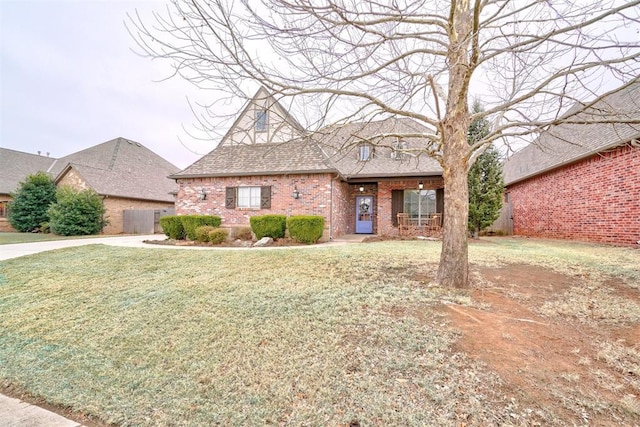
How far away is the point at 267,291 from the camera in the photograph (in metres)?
4.37

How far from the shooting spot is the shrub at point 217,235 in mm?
10391

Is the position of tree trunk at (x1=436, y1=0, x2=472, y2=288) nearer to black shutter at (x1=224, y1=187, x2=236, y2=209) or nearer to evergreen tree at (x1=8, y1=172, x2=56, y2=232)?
A: black shutter at (x1=224, y1=187, x2=236, y2=209)

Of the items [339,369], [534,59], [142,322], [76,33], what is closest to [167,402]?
[339,369]

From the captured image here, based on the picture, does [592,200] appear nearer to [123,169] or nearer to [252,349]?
[252,349]

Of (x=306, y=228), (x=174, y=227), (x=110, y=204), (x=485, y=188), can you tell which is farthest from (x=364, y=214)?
(x=110, y=204)

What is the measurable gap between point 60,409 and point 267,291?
2.44 metres

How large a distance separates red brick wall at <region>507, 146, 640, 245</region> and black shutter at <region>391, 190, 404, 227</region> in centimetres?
586

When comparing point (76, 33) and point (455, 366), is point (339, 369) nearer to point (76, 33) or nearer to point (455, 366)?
point (455, 366)

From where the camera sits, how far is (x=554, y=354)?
256 cm

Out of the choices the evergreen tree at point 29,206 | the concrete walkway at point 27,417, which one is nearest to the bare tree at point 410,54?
the concrete walkway at point 27,417

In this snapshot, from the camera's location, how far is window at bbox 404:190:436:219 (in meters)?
13.2

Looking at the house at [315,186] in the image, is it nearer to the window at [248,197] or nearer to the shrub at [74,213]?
the window at [248,197]

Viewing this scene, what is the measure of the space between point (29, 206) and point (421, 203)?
21.7m

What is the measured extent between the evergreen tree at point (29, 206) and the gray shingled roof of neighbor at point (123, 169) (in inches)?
49.0
